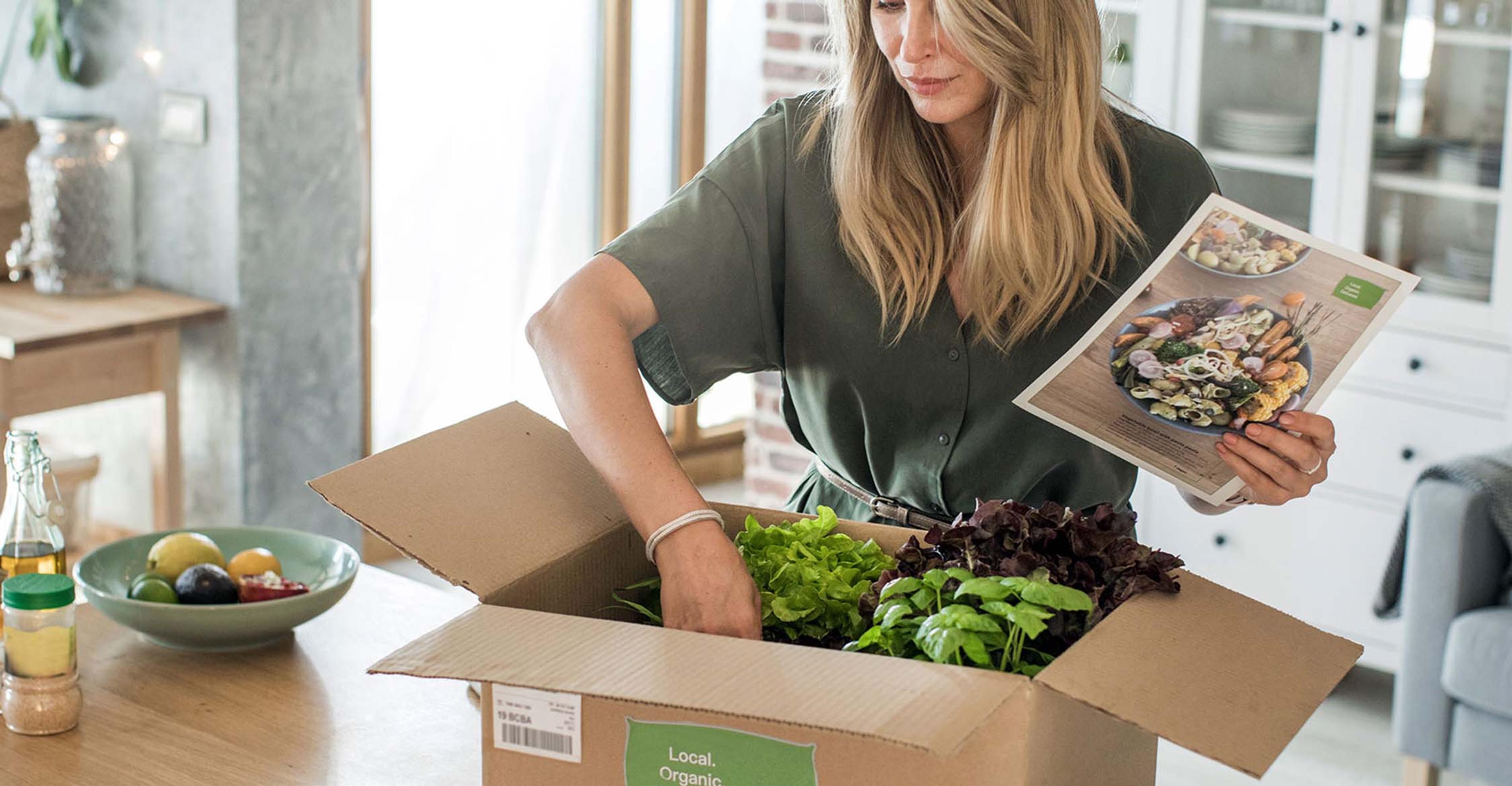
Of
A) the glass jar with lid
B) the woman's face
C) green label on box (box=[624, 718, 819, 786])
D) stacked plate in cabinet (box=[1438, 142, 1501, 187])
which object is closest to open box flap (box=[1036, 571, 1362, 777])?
green label on box (box=[624, 718, 819, 786])

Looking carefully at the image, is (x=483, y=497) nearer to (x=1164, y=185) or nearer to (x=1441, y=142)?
(x=1164, y=185)

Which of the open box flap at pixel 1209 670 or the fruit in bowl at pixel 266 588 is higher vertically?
the open box flap at pixel 1209 670

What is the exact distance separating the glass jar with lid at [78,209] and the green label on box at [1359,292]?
9.73 feet

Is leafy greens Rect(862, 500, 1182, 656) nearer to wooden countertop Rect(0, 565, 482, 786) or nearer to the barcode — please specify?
the barcode

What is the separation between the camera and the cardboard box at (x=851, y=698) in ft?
3.11

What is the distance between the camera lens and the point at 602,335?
4.71 ft

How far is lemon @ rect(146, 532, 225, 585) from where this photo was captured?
157 centimetres

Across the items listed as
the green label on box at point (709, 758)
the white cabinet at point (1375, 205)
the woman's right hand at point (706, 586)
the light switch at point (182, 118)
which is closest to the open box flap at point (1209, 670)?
the green label on box at point (709, 758)

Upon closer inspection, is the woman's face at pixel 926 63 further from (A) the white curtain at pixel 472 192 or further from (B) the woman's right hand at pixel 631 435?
(A) the white curtain at pixel 472 192

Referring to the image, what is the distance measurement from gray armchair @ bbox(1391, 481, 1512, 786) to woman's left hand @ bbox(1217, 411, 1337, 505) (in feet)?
5.39

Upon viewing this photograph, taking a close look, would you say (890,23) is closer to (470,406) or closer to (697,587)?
(697,587)

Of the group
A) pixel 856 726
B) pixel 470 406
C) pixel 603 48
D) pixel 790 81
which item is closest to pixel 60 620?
pixel 856 726

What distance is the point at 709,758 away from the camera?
1.00 m

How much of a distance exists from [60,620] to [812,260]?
790mm
